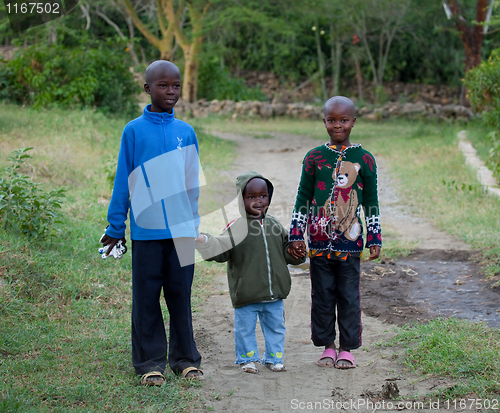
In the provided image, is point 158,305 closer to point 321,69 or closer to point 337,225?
point 337,225

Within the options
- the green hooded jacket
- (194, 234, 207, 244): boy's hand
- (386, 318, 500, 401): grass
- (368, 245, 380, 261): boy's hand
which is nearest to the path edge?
(386, 318, 500, 401): grass

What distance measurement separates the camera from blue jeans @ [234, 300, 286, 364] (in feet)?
10.3

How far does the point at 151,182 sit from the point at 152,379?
105cm

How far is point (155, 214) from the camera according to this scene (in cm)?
288

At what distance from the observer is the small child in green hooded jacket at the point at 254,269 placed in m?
3.10

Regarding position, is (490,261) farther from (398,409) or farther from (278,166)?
(278,166)

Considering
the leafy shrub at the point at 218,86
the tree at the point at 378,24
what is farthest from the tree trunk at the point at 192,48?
the tree at the point at 378,24

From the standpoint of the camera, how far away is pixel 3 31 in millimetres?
23125

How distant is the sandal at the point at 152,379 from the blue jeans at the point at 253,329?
0.50 meters

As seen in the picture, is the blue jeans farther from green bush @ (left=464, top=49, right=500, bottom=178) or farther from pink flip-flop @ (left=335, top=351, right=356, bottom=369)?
green bush @ (left=464, top=49, right=500, bottom=178)

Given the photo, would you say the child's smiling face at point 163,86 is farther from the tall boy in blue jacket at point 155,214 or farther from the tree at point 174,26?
the tree at point 174,26

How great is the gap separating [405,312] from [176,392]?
201 cm

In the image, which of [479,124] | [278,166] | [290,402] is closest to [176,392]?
[290,402]

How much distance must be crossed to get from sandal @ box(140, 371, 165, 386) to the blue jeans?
1.63 feet
